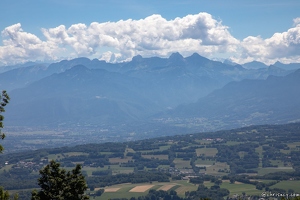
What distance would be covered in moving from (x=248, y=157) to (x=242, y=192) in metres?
68.8

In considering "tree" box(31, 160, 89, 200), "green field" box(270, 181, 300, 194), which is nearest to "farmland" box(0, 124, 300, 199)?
"green field" box(270, 181, 300, 194)

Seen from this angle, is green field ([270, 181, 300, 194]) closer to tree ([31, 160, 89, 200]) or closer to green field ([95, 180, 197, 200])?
green field ([95, 180, 197, 200])

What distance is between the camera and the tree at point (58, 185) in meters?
30.6

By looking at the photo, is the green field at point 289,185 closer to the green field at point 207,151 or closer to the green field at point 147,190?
the green field at point 147,190

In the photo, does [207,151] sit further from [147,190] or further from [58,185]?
[58,185]

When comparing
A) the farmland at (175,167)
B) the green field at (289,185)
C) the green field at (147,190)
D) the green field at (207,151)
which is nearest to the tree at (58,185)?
the green field at (147,190)

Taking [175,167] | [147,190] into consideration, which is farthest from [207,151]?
[147,190]

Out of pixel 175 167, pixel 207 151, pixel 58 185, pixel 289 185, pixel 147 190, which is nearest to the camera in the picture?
pixel 58 185

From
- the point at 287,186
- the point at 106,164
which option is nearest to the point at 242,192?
the point at 287,186

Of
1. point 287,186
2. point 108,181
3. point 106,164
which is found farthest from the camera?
point 106,164

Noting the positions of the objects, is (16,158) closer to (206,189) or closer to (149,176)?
(149,176)

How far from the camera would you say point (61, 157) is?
175625 millimetres

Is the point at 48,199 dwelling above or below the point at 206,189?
above

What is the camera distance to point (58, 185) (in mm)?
30938
